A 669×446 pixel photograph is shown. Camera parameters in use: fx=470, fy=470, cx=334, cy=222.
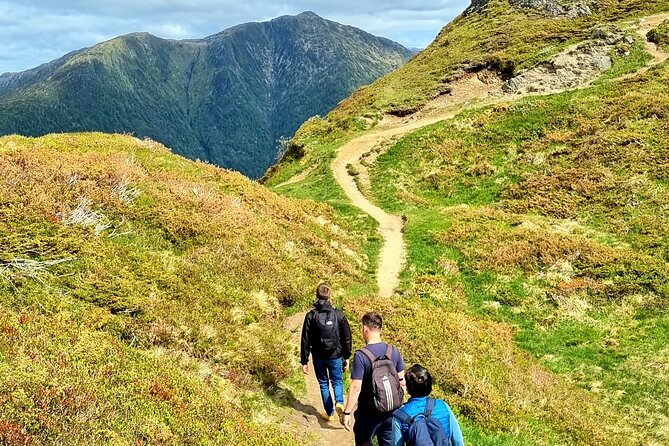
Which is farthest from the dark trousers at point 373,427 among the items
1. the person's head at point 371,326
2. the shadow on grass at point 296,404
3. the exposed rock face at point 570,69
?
the exposed rock face at point 570,69

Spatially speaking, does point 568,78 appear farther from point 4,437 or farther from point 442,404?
point 4,437

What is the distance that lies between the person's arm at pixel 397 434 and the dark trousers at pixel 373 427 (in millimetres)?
1338

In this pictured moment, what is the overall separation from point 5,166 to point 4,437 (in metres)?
13.3

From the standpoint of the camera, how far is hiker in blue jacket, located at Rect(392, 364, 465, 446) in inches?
243

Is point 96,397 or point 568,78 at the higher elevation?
point 568,78

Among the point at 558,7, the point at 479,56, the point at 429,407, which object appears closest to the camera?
the point at 429,407

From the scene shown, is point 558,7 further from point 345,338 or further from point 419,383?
point 419,383

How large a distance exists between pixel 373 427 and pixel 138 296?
7.31 m

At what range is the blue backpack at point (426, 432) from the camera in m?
5.96

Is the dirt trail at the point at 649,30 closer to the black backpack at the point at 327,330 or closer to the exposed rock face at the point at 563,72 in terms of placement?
the exposed rock face at the point at 563,72

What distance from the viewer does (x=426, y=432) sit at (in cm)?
600

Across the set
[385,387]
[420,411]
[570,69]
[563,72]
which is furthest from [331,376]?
[570,69]

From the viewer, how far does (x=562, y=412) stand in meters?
12.5

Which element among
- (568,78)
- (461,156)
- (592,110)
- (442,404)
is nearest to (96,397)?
(442,404)
